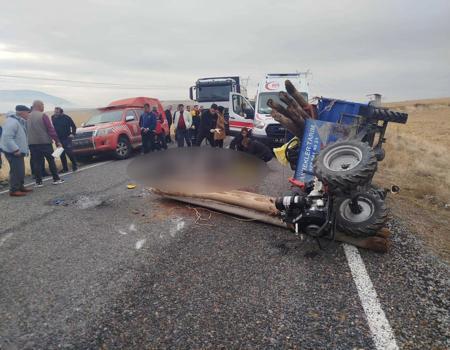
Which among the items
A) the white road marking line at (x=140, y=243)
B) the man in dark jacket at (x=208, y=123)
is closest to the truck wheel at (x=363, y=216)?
the white road marking line at (x=140, y=243)

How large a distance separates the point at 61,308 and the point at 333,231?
9.79 feet

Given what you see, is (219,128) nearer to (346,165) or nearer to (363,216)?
(346,165)

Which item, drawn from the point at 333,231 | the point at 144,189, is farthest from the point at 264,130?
the point at 333,231

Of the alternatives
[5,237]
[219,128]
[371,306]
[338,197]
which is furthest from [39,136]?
[371,306]

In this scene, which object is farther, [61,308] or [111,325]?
[61,308]

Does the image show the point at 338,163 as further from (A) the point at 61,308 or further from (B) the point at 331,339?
(A) the point at 61,308

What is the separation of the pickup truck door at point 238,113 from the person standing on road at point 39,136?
7.78 metres

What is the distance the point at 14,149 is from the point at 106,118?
5477 millimetres

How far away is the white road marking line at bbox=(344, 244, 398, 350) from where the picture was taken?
2.45 m

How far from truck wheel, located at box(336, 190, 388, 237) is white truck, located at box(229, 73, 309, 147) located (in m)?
8.05

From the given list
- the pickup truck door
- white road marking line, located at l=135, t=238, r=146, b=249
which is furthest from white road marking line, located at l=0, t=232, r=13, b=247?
the pickup truck door

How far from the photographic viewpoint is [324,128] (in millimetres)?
5625

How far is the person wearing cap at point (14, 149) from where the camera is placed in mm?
6484

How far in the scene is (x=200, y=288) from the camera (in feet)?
10.3
